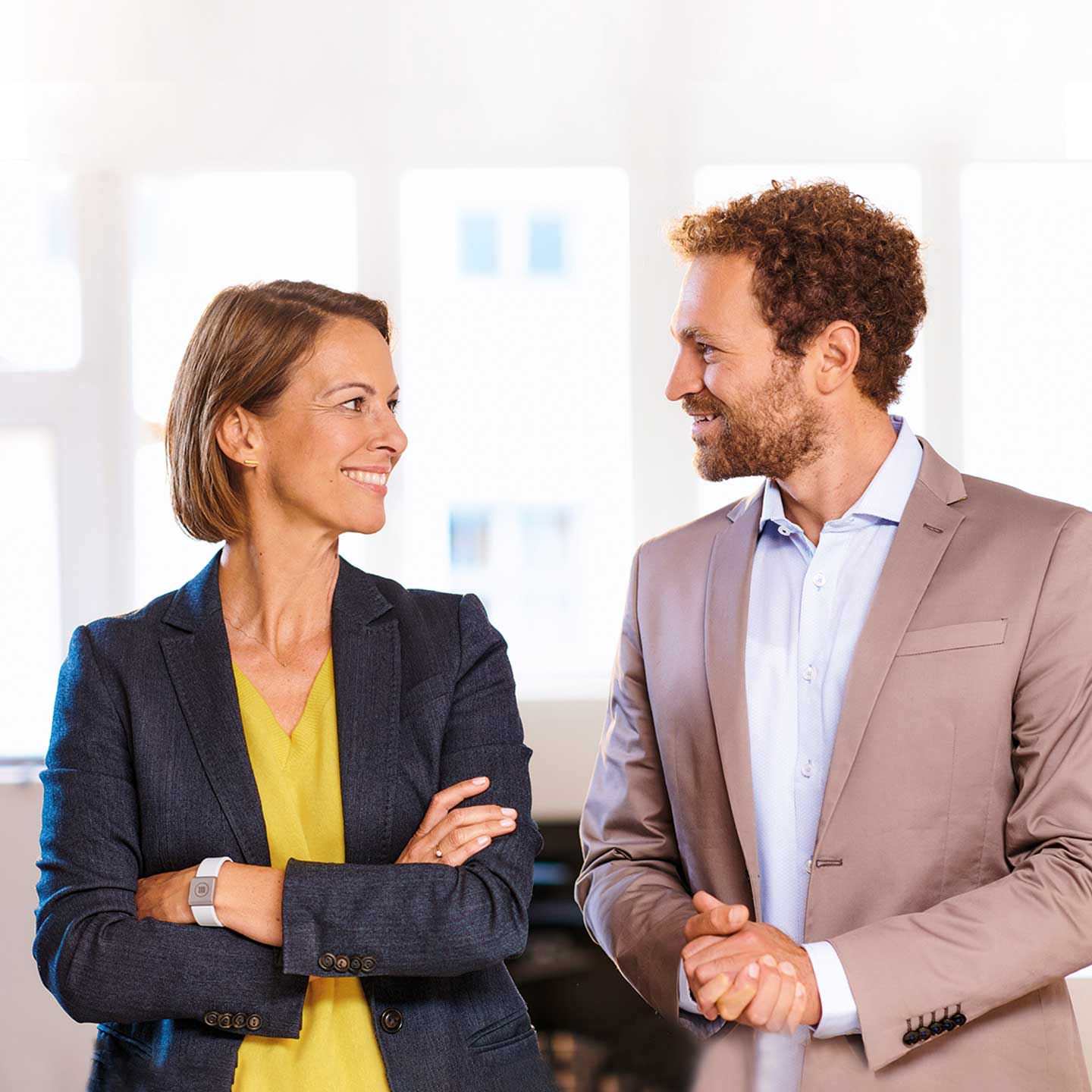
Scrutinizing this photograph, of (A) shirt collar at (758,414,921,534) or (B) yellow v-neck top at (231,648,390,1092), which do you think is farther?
(A) shirt collar at (758,414,921,534)

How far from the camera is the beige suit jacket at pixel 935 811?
1.75 meters

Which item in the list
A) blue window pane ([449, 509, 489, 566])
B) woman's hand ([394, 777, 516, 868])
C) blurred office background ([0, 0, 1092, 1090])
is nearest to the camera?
woman's hand ([394, 777, 516, 868])

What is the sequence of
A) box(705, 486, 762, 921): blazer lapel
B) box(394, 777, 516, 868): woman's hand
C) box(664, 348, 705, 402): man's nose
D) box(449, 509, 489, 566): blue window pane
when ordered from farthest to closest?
box(449, 509, 489, 566): blue window pane < box(664, 348, 705, 402): man's nose < box(705, 486, 762, 921): blazer lapel < box(394, 777, 516, 868): woman's hand

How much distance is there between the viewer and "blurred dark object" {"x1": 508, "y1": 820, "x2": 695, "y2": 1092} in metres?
4.20

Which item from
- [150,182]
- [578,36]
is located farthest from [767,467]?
[150,182]

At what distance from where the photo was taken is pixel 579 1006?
427 cm

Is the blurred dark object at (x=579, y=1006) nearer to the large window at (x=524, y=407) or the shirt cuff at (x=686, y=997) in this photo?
the large window at (x=524, y=407)

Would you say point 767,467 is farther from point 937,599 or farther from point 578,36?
point 578,36

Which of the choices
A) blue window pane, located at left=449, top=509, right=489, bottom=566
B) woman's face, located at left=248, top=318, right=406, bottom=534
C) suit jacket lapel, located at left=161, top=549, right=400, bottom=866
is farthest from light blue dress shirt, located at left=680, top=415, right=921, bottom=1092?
blue window pane, located at left=449, top=509, right=489, bottom=566

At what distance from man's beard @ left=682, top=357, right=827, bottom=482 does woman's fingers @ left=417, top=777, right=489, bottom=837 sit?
62 cm

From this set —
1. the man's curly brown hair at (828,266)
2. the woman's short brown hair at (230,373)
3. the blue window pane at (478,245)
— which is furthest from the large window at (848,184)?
the woman's short brown hair at (230,373)

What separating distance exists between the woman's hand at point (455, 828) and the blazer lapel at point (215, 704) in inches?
8.2

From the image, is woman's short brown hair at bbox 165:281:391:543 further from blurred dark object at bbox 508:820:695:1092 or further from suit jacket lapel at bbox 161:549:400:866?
blurred dark object at bbox 508:820:695:1092

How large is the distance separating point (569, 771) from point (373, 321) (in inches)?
99.9
